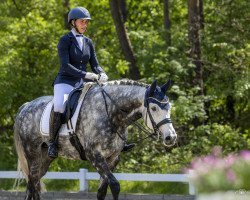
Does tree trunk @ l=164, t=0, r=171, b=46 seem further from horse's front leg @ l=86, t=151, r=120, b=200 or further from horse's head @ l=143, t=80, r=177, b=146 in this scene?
horse's front leg @ l=86, t=151, r=120, b=200

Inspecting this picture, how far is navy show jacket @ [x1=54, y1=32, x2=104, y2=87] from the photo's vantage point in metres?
9.26

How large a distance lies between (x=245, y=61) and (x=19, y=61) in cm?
674

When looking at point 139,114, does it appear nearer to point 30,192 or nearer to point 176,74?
point 30,192

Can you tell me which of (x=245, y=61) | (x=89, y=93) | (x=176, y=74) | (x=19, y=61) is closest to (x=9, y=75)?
(x=19, y=61)

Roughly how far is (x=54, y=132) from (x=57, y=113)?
27cm

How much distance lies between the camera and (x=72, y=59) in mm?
9477

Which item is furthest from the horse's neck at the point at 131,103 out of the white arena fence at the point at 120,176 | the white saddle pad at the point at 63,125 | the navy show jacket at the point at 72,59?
the white arena fence at the point at 120,176

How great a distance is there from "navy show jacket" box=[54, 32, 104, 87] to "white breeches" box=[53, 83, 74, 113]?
0.10 m

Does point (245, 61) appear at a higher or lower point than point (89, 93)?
lower

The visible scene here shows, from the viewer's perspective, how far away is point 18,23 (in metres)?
23.2

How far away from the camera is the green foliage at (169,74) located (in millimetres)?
19375

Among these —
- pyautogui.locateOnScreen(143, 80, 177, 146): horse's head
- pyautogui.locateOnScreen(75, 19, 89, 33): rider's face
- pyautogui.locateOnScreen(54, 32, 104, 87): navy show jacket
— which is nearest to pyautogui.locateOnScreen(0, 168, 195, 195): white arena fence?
pyautogui.locateOnScreen(54, 32, 104, 87): navy show jacket

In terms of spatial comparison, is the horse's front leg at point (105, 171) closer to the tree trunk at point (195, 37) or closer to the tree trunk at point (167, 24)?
the tree trunk at point (195, 37)

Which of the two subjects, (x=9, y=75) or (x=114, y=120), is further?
(x=9, y=75)
